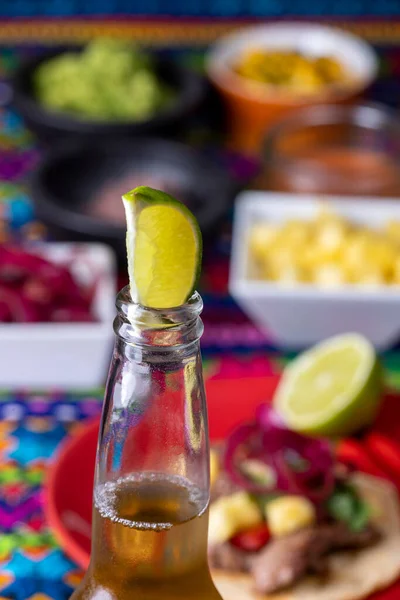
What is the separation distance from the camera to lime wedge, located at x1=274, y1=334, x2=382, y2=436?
121 cm

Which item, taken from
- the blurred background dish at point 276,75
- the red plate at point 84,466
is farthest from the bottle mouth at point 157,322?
the blurred background dish at point 276,75

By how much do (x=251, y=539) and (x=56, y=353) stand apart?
→ 458 mm

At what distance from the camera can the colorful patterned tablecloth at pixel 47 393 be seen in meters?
1.08

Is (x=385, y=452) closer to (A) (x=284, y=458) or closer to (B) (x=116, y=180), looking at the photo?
(A) (x=284, y=458)

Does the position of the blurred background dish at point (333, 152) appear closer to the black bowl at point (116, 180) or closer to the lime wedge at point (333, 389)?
the black bowl at point (116, 180)

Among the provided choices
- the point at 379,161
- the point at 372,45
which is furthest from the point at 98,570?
the point at 372,45

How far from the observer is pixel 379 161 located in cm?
191

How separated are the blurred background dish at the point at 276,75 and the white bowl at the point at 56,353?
2.69ft

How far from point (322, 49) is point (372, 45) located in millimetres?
293

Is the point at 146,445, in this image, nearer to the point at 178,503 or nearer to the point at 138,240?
the point at 178,503

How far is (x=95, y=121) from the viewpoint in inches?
76.4

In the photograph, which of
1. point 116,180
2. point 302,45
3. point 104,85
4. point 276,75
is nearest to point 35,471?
point 116,180

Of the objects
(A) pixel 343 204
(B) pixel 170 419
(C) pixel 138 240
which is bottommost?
(A) pixel 343 204

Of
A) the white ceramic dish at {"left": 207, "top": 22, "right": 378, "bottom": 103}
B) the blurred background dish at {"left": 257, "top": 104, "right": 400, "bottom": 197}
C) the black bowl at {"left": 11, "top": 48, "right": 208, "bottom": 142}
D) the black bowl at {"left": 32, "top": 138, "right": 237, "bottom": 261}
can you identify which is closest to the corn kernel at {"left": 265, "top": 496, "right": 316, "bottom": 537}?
the black bowl at {"left": 32, "top": 138, "right": 237, "bottom": 261}
